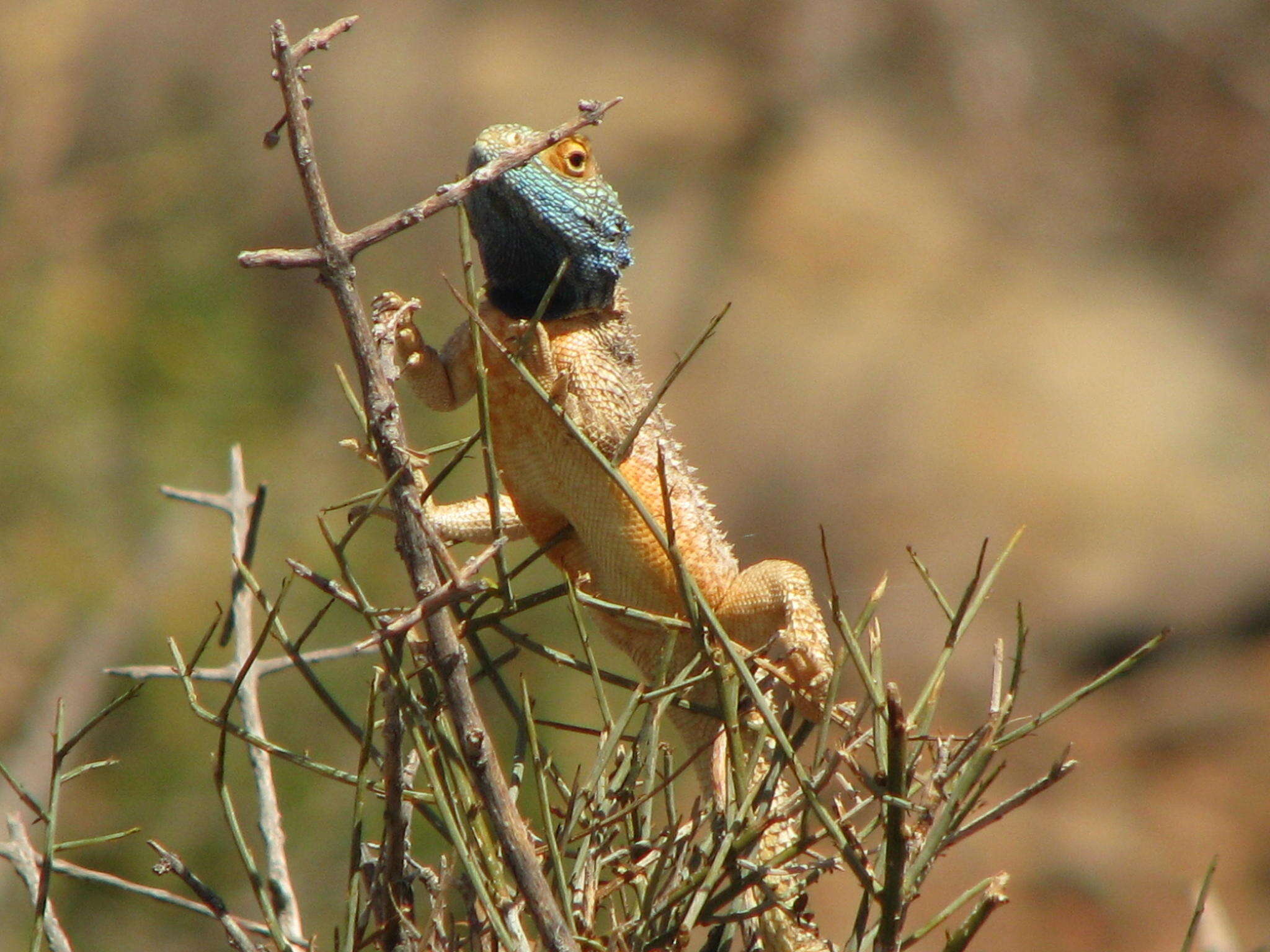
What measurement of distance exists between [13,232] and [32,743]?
158 inches

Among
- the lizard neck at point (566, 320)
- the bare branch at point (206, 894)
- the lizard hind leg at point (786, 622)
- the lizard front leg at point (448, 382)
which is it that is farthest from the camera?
the lizard hind leg at point (786, 622)

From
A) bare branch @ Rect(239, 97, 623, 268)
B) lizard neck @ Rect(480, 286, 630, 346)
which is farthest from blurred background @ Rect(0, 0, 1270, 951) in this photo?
bare branch @ Rect(239, 97, 623, 268)

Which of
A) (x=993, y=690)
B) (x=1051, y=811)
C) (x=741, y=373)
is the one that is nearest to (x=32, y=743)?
(x=993, y=690)

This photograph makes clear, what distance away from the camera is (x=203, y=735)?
561 cm

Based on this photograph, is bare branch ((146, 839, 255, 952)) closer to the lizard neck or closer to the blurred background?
the lizard neck

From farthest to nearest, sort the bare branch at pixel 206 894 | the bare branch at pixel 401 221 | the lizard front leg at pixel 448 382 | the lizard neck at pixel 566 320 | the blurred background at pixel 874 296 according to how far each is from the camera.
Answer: the blurred background at pixel 874 296
the lizard neck at pixel 566 320
the lizard front leg at pixel 448 382
the bare branch at pixel 206 894
the bare branch at pixel 401 221

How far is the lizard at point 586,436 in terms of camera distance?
6.30 ft

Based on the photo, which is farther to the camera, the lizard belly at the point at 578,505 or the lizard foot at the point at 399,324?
the lizard belly at the point at 578,505

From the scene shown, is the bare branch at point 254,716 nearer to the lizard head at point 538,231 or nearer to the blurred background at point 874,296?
the lizard head at point 538,231

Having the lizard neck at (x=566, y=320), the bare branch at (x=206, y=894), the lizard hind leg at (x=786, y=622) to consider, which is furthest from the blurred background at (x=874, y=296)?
the bare branch at (x=206, y=894)

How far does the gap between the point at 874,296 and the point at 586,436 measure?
813 centimetres

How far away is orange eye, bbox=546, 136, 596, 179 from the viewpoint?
2135 millimetres

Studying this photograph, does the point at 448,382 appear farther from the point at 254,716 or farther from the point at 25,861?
the point at 25,861

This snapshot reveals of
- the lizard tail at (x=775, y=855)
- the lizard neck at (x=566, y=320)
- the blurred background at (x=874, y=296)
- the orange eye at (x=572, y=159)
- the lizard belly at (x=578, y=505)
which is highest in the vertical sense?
the orange eye at (x=572, y=159)
